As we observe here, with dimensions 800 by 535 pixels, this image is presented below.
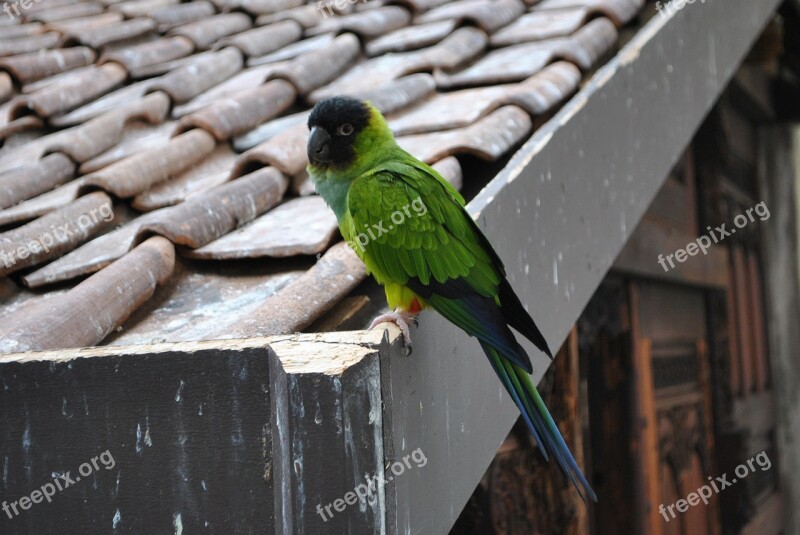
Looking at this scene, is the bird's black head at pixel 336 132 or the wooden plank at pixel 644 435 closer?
the bird's black head at pixel 336 132

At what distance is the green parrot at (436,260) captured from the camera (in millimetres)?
1825

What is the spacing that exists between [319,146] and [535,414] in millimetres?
897

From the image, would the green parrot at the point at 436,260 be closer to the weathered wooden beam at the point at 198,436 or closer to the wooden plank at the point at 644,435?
the weathered wooden beam at the point at 198,436

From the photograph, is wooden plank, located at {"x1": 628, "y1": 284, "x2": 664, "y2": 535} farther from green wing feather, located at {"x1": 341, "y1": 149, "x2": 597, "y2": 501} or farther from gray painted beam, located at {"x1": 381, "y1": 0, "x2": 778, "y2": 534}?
green wing feather, located at {"x1": 341, "y1": 149, "x2": 597, "y2": 501}

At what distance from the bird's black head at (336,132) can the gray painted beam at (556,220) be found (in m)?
0.40

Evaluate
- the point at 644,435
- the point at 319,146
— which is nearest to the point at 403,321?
the point at 319,146

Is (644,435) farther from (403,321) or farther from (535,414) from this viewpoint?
(403,321)

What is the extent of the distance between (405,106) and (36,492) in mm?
1727

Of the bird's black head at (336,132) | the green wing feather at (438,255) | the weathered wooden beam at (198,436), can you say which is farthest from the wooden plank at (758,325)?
the weathered wooden beam at (198,436)

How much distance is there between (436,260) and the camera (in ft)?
6.45

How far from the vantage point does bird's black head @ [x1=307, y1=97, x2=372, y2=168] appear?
7.28 feet

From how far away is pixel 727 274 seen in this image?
18.8ft

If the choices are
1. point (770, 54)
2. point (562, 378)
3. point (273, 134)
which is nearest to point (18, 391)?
point (273, 134)

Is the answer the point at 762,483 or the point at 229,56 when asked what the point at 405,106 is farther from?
the point at 762,483
